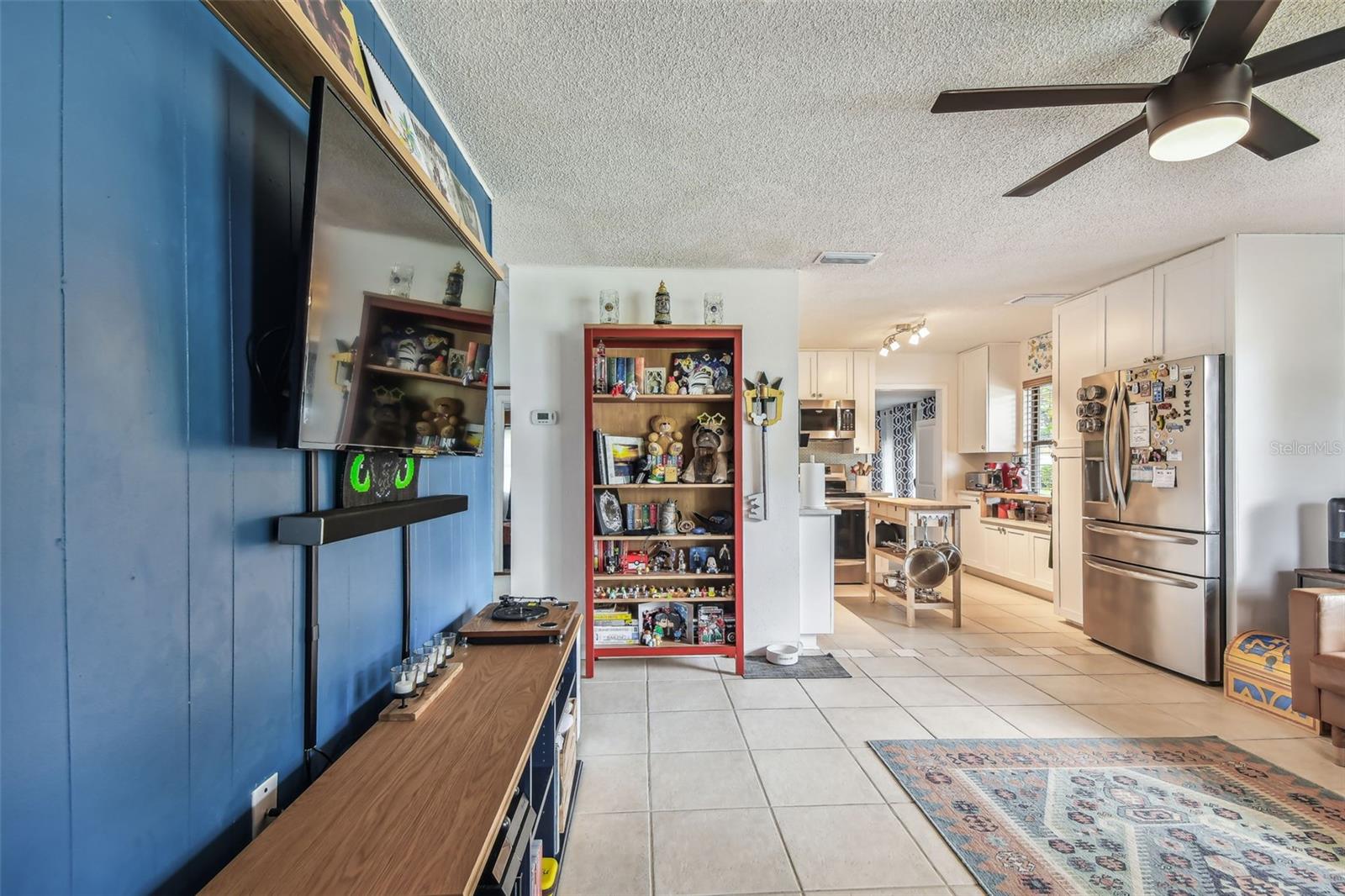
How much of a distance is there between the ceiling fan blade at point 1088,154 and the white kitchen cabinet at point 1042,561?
13.5 feet

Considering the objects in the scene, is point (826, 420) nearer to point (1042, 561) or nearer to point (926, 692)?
point (1042, 561)

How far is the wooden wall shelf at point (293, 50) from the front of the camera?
0.90 m

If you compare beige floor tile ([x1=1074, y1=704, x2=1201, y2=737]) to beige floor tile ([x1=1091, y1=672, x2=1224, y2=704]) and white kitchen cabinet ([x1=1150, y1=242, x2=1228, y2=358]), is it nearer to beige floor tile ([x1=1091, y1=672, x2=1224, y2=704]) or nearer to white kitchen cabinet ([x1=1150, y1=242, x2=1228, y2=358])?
beige floor tile ([x1=1091, y1=672, x2=1224, y2=704])

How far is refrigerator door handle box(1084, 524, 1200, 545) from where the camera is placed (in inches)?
128

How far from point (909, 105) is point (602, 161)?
4.02 ft

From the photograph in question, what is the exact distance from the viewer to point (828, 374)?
6188mm

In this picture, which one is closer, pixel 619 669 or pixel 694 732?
pixel 694 732

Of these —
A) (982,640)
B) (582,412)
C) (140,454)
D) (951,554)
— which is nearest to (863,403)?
(951,554)

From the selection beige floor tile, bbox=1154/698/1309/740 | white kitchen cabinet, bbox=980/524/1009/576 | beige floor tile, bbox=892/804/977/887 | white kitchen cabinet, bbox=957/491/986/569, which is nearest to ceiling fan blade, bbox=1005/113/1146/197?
beige floor tile, bbox=892/804/977/887

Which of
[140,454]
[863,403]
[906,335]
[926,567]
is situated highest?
[906,335]

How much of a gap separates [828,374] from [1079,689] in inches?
149

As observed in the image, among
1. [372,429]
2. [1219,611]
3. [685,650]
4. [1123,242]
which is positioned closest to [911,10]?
[372,429]

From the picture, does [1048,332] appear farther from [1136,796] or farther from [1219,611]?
[1136,796]

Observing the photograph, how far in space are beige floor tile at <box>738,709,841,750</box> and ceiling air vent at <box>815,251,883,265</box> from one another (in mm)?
2647
